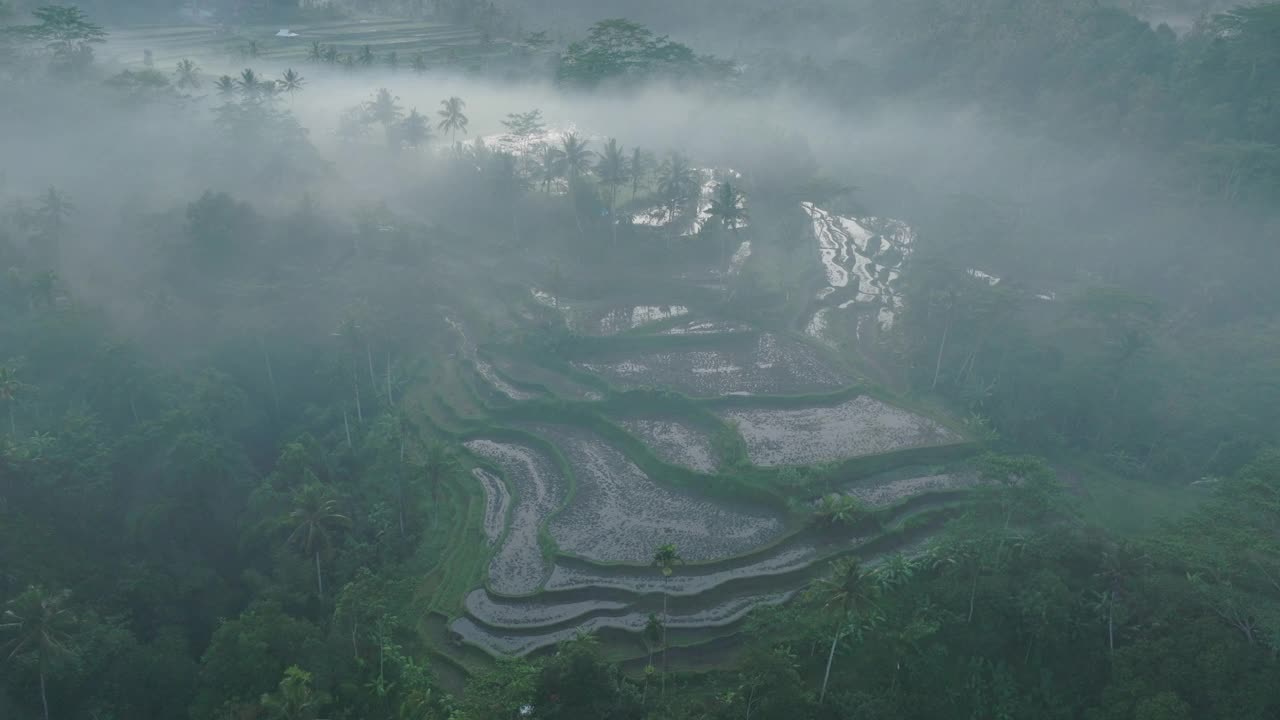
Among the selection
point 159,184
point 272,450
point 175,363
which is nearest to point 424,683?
point 272,450

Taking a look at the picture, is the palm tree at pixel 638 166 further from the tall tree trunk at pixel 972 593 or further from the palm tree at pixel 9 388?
the tall tree trunk at pixel 972 593

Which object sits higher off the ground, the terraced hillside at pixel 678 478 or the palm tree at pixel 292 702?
the palm tree at pixel 292 702

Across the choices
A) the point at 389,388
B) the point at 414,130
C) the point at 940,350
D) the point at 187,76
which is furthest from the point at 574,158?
the point at 187,76

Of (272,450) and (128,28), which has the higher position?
(128,28)

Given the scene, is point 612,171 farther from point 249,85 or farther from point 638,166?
point 249,85

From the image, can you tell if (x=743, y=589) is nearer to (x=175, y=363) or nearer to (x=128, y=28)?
(x=175, y=363)

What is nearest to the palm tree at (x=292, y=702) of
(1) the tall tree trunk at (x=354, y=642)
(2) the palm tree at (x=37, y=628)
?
(1) the tall tree trunk at (x=354, y=642)

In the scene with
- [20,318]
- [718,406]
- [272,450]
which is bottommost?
[272,450]
